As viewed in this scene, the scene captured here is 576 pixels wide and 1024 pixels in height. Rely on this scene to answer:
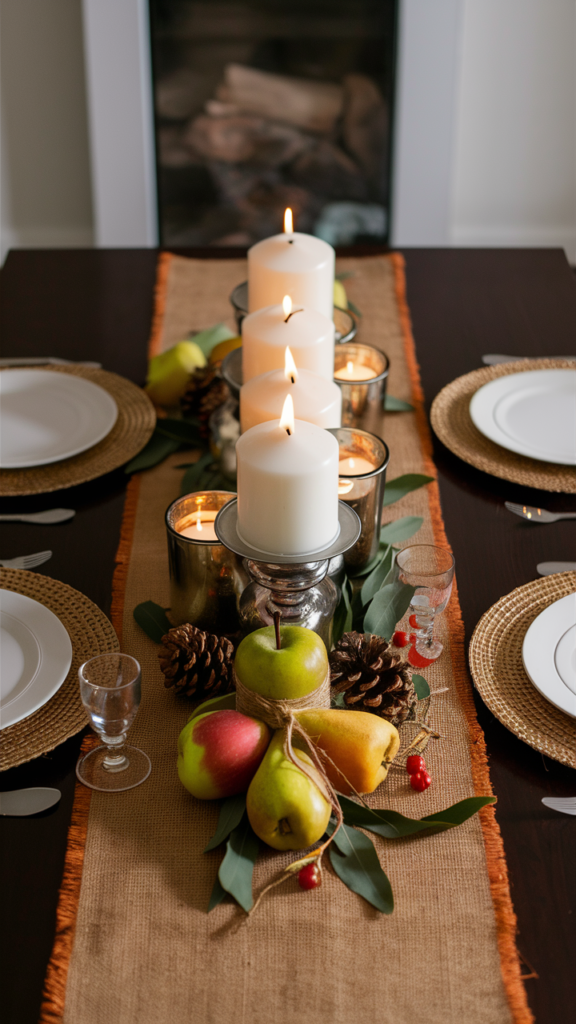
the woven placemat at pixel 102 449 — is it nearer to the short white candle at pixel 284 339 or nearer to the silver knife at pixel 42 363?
the silver knife at pixel 42 363

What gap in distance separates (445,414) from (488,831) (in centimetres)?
63

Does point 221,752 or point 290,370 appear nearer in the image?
point 221,752

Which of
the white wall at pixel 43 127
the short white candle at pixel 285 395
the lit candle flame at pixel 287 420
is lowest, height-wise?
the white wall at pixel 43 127

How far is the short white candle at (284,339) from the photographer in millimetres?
869

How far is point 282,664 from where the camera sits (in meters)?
0.64

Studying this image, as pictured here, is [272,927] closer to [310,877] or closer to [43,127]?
[310,877]

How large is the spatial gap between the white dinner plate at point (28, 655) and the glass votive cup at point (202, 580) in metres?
0.11

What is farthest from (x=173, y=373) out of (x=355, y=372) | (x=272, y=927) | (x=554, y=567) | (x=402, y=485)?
(x=272, y=927)

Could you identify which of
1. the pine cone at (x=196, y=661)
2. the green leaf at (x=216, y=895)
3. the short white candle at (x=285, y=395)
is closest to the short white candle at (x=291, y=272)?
the short white candle at (x=285, y=395)

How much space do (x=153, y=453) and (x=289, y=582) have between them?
1.52ft

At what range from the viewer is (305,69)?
2758 millimetres

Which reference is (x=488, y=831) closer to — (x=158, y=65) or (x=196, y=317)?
(x=196, y=317)

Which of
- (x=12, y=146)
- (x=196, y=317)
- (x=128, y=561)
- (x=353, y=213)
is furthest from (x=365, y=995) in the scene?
(x=12, y=146)

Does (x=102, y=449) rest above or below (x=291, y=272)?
below
